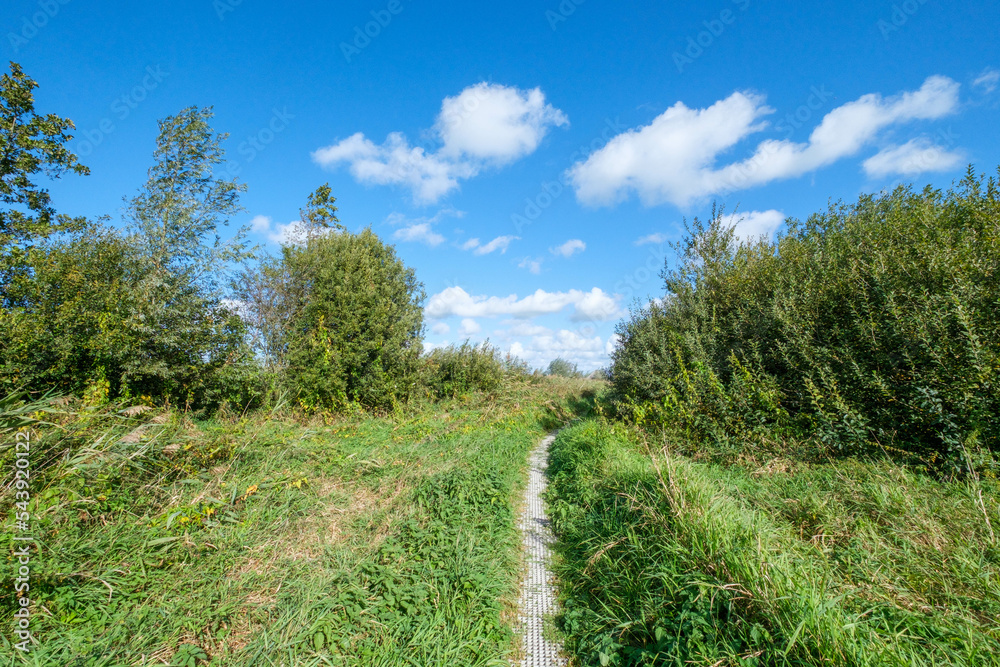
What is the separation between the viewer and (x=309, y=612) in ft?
9.92

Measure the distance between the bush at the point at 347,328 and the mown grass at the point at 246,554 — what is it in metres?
4.92

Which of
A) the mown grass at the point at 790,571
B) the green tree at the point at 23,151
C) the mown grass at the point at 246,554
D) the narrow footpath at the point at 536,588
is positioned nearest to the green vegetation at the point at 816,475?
the mown grass at the point at 790,571

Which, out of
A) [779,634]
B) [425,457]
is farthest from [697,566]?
[425,457]

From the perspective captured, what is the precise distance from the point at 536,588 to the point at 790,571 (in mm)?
2418

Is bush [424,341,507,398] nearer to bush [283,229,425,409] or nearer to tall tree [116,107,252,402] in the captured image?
bush [283,229,425,409]

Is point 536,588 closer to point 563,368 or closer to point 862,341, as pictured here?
point 862,341

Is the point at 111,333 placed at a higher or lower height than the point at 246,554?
higher

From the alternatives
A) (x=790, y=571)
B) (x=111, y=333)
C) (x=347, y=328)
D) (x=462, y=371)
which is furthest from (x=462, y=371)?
(x=790, y=571)

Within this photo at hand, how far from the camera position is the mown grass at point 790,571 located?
2178mm

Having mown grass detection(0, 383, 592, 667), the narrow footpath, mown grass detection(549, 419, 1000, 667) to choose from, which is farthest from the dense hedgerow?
mown grass detection(0, 383, 592, 667)

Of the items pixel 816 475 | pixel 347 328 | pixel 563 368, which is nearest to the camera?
pixel 816 475

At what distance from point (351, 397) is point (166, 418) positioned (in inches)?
253

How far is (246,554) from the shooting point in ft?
11.7

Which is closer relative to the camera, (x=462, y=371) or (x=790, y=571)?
Answer: (x=790, y=571)
